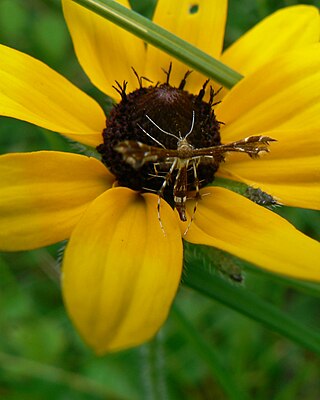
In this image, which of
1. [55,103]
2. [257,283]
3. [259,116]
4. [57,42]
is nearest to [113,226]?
[55,103]

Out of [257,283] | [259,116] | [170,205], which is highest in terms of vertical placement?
[259,116]

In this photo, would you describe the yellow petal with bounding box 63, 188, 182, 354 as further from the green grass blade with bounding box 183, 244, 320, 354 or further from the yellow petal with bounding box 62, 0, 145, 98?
the yellow petal with bounding box 62, 0, 145, 98

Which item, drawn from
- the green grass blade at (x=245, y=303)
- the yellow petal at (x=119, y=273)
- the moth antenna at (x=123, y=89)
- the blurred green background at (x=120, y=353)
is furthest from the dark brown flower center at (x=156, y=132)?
the blurred green background at (x=120, y=353)

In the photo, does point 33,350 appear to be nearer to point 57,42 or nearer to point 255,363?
point 255,363

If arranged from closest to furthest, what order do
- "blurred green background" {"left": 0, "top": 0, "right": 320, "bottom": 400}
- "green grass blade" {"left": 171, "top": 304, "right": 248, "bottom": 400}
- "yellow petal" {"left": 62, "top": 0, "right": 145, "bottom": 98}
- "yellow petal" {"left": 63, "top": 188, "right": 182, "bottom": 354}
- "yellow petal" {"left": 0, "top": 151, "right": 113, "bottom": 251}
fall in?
1. "yellow petal" {"left": 63, "top": 188, "right": 182, "bottom": 354}
2. "yellow petal" {"left": 0, "top": 151, "right": 113, "bottom": 251}
3. "yellow petal" {"left": 62, "top": 0, "right": 145, "bottom": 98}
4. "green grass blade" {"left": 171, "top": 304, "right": 248, "bottom": 400}
5. "blurred green background" {"left": 0, "top": 0, "right": 320, "bottom": 400}

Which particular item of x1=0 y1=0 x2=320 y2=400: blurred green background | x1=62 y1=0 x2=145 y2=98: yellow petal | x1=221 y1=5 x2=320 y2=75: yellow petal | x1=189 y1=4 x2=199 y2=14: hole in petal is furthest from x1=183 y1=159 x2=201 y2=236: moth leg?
x1=0 y1=0 x2=320 y2=400: blurred green background

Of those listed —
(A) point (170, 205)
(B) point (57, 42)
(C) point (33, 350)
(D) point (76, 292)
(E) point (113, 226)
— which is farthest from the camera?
(B) point (57, 42)
